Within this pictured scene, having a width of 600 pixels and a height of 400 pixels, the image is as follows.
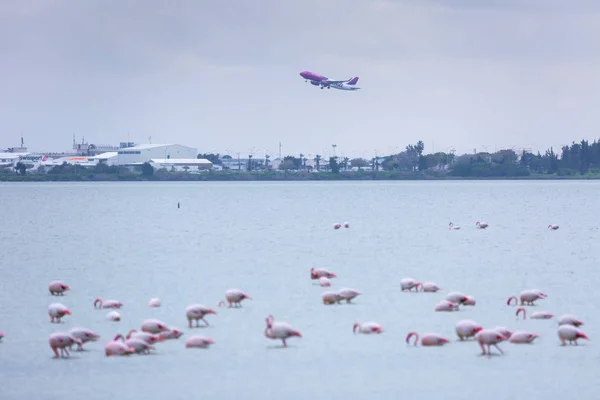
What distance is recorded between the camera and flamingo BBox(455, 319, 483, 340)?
29.1 metres

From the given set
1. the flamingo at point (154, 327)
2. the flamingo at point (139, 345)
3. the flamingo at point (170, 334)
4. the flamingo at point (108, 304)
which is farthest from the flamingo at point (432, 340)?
the flamingo at point (108, 304)

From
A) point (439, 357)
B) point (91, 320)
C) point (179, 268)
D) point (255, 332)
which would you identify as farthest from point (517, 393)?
point (179, 268)

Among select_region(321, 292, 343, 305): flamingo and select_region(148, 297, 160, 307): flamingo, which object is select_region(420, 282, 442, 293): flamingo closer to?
select_region(321, 292, 343, 305): flamingo

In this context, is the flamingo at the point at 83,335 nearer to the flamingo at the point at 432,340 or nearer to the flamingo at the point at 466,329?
the flamingo at the point at 432,340

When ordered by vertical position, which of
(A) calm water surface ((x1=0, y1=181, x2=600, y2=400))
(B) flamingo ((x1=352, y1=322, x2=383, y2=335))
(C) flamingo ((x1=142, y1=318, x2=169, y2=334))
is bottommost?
(A) calm water surface ((x1=0, y1=181, x2=600, y2=400))

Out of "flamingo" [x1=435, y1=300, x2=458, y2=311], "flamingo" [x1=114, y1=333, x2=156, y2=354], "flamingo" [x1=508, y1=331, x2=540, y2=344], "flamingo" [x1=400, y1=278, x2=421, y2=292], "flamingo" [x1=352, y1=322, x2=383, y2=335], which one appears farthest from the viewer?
"flamingo" [x1=400, y1=278, x2=421, y2=292]

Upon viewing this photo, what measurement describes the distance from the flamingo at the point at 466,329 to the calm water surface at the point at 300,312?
480mm

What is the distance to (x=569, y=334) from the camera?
28.9 metres

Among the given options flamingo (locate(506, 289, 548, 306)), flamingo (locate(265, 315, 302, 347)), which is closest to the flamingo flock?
flamingo (locate(265, 315, 302, 347))

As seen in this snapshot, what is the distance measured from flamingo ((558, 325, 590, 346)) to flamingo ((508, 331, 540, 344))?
2.22ft

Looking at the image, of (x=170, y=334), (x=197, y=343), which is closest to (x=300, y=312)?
(x=170, y=334)

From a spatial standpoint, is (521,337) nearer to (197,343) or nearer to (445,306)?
(445,306)

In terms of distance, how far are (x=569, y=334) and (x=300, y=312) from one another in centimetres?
845

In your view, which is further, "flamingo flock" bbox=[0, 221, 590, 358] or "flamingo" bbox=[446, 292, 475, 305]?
"flamingo" bbox=[446, 292, 475, 305]
